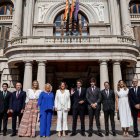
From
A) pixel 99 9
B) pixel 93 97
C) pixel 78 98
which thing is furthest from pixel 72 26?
pixel 93 97

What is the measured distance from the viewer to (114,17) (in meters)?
23.5

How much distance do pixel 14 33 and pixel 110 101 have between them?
1591 cm

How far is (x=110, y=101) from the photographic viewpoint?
8.75 metres

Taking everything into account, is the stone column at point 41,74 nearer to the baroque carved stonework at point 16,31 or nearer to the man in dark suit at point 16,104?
the baroque carved stonework at point 16,31

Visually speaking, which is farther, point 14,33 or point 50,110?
point 14,33

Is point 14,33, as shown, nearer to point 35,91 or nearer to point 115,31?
point 115,31

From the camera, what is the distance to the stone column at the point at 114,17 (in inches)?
909

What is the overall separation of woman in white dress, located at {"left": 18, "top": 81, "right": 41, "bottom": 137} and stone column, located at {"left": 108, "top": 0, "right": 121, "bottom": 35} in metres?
16.5

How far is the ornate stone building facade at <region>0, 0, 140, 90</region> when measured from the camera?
682 inches

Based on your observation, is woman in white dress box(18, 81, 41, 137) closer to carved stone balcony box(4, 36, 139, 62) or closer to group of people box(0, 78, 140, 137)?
group of people box(0, 78, 140, 137)

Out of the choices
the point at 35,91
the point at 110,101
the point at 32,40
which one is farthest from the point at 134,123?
the point at 32,40

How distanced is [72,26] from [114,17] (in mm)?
4972

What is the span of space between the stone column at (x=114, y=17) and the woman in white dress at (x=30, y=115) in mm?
16542

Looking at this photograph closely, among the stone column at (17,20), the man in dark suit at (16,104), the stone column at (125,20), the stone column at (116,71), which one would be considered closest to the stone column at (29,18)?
the stone column at (17,20)
